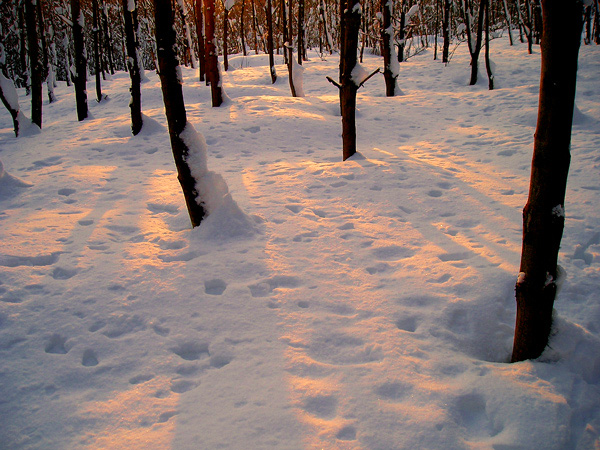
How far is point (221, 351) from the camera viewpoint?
2473 millimetres

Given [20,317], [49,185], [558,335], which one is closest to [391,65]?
[49,185]

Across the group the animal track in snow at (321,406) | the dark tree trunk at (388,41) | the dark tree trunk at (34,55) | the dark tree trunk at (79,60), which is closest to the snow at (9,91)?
the dark tree trunk at (34,55)

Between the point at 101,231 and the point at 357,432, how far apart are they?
343 centimetres

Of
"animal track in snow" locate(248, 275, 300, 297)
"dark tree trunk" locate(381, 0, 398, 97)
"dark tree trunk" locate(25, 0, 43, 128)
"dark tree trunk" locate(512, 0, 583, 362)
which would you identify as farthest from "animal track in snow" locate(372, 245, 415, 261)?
"dark tree trunk" locate(25, 0, 43, 128)

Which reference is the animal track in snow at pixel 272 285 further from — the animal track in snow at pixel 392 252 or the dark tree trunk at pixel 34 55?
the dark tree trunk at pixel 34 55

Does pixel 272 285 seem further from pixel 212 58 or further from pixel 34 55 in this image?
pixel 34 55

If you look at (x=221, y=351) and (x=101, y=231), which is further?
(x=101, y=231)

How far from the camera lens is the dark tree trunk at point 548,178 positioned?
1.80 metres

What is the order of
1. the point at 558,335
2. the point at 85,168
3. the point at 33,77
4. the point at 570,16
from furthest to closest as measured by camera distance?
the point at 33,77 < the point at 85,168 < the point at 558,335 < the point at 570,16

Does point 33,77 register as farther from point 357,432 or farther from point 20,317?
point 357,432

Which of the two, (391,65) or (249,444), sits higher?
(391,65)

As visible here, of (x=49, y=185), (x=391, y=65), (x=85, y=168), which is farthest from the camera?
(x=391, y=65)

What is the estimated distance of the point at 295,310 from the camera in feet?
9.39

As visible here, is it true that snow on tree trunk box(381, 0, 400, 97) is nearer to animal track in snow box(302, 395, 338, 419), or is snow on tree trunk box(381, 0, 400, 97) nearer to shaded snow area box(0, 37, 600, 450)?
shaded snow area box(0, 37, 600, 450)
